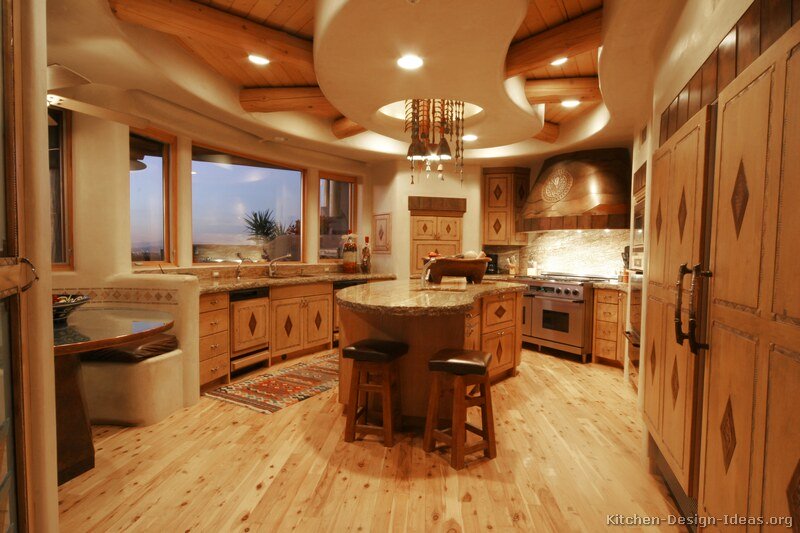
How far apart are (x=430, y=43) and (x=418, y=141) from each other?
98 centimetres

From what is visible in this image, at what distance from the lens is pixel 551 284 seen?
15.4 ft

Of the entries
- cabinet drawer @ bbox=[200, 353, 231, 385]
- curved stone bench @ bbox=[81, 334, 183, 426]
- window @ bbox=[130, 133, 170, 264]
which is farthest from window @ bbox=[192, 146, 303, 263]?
curved stone bench @ bbox=[81, 334, 183, 426]

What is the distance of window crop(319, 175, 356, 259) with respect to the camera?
5703 millimetres

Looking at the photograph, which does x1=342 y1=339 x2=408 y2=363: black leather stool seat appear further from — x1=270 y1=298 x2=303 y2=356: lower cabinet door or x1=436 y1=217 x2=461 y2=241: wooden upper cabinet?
x1=436 y1=217 x2=461 y2=241: wooden upper cabinet

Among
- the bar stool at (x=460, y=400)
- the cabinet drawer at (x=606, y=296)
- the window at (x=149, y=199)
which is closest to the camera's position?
the bar stool at (x=460, y=400)

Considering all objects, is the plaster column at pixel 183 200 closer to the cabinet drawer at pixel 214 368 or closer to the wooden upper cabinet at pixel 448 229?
the cabinet drawer at pixel 214 368

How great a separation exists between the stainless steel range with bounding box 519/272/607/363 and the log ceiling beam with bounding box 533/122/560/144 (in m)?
1.67

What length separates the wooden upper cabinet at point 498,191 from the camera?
5.76m

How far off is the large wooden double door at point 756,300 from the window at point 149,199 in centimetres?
418

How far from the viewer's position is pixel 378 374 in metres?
2.67

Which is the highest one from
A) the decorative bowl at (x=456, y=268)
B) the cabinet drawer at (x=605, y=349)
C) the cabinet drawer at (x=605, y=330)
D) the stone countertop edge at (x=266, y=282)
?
the decorative bowl at (x=456, y=268)

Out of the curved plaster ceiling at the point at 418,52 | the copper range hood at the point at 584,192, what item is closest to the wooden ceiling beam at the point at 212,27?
the curved plaster ceiling at the point at 418,52

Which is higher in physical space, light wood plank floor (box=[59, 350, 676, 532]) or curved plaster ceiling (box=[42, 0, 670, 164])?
curved plaster ceiling (box=[42, 0, 670, 164])

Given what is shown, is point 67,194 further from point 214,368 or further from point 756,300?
point 756,300
